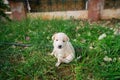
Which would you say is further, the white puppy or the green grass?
the green grass

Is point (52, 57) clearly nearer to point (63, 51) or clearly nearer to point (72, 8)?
Result: point (63, 51)

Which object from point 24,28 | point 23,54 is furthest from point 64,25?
point 23,54

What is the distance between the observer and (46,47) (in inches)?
158

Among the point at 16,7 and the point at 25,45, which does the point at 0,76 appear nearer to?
the point at 25,45

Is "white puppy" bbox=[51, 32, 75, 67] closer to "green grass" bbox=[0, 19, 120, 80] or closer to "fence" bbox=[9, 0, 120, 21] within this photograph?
"green grass" bbox=[0, 19, 120, 80]

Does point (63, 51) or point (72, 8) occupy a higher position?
point (72, 8)

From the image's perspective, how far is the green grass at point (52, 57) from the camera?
3432 mm

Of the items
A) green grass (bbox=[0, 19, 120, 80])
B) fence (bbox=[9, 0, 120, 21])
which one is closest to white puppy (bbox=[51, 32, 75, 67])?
green grass (bbox=[0, 19, 120, 80])

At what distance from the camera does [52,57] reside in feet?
12.3

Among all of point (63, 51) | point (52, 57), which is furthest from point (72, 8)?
point (63, 51)

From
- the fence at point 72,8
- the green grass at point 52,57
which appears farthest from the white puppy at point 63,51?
the fence at point 72,8

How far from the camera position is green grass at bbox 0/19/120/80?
3.43 meters

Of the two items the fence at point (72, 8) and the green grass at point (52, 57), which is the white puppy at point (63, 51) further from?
the fence at point (72, 8)

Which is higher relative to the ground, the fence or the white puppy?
the fence
